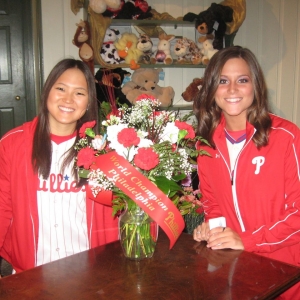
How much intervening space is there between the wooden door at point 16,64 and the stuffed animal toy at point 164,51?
50.4 inches

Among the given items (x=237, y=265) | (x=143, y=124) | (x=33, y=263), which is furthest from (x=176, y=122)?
(x=33, y=263)

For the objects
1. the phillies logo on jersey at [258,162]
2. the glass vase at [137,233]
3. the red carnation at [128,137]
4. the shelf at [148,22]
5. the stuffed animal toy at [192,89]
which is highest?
the shelf at [148,22]

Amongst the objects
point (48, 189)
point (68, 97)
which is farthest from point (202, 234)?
point (68, 97)

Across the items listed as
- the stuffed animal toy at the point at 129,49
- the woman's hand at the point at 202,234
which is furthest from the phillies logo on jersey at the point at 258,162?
the stuffed animal toy at the point at 129,49

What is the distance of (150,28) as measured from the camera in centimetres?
370

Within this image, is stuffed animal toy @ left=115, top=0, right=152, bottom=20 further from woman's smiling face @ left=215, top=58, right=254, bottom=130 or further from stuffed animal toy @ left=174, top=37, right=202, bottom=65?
woman's smiling face @ left=215, top=58, right=254, bottom=130

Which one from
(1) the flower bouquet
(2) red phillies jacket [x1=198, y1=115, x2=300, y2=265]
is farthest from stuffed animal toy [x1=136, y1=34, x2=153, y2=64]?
(1) the flower bouquet

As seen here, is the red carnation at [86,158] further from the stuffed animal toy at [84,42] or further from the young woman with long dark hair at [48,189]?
the stuffed animal toy at [84,42]

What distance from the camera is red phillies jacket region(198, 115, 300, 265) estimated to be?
4.89 ft

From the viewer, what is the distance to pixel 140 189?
45.5 inches

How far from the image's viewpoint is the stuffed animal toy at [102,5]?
329 centimetres

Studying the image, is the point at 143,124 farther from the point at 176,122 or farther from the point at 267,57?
the point at 267,57

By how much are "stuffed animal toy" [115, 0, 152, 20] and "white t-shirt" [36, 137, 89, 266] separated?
7.46 ft

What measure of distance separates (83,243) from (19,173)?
411mm
